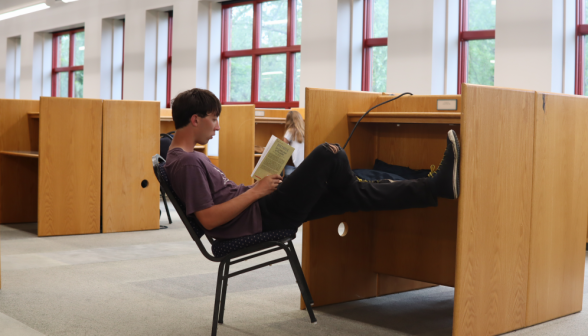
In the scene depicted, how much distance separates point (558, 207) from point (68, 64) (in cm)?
1237

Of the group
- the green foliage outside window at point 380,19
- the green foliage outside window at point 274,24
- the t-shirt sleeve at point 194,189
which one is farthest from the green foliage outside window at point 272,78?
the t-shirt sleeve at point 194,189

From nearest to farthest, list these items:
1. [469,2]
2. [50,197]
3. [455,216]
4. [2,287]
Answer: [455,216] < [2,287] < [50,197] < [469,2]

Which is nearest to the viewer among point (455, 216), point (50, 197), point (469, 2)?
point (455, 216)

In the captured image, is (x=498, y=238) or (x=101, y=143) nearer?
(x=498, y=238)

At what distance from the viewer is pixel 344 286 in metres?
3.00

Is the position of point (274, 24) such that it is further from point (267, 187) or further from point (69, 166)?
point (267, 187)

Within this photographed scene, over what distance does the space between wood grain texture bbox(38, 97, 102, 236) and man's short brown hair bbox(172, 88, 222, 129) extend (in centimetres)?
267

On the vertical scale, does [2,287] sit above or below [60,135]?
below

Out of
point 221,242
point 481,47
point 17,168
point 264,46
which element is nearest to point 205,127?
point 221,242

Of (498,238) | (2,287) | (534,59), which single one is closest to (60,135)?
(2,287)

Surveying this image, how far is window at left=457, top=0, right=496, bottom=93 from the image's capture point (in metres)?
6.68

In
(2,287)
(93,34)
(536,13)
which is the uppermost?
(93,34)

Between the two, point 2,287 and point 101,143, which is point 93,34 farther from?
point 2,287

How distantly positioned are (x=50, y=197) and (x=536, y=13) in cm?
465
